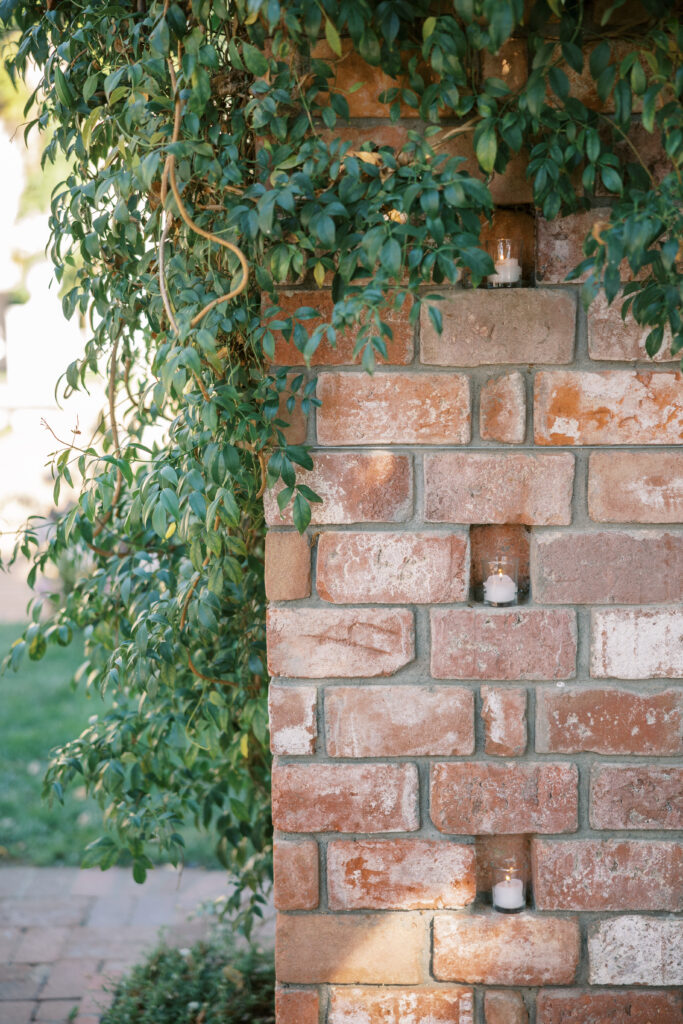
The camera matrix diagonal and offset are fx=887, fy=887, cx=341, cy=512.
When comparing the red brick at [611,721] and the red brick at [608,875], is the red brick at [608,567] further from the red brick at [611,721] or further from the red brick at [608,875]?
the red brick at [608,875]

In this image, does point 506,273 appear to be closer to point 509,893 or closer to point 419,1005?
point 509,893

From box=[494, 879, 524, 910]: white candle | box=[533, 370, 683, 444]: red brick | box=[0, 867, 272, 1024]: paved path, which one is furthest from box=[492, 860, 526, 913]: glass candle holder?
box=[0, 867, 272, 1024]: paved path

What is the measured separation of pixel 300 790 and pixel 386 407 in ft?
1.58

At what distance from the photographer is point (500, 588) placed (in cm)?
108

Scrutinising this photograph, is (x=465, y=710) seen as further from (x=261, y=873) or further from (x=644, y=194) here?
(x=261, y=873)

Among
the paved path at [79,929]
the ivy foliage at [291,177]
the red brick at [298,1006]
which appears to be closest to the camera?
the ivy foliage at [291,177]

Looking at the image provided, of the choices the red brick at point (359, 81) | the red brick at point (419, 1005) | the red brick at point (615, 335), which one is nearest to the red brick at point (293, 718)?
the red brick at point (419, 1005)

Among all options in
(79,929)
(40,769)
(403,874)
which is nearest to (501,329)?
(403,874)

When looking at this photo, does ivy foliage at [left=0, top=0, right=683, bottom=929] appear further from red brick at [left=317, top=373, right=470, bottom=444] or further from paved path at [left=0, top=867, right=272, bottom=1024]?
Result: paved path at [left=0, top=867, right=272, bottom=1024]

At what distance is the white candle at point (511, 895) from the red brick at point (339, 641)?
1.00 feet

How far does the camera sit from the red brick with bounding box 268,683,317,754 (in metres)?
1.09

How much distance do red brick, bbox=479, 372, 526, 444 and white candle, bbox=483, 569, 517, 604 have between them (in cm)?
17

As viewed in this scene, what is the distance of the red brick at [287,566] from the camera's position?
3.52 ft

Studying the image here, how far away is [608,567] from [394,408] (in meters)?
0.32
